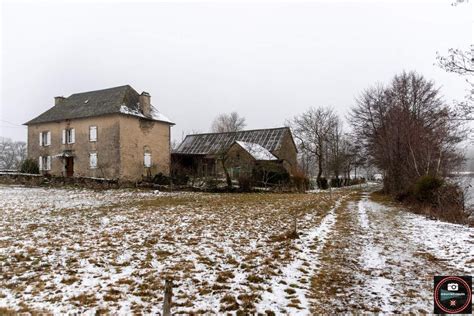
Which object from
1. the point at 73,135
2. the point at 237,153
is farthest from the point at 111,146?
the point at 237,153

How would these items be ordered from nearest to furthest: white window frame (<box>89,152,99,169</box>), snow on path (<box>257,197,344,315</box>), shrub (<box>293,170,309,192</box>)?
snow on path (<box>257,197,344,315</box>) → shrub (<box>293,170,309,192</box>) → white window frame (<box>89,152,99,169</box>)

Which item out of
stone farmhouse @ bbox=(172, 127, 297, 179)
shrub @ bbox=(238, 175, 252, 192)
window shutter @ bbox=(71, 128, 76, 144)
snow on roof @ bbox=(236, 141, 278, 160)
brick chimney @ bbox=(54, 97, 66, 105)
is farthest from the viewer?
brick chimney @ bbox=(54, 97, 66, 105)

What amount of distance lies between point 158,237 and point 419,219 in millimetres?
10412

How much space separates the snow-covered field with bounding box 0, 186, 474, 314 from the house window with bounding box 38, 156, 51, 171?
25015 mm

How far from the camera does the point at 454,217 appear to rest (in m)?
12.1

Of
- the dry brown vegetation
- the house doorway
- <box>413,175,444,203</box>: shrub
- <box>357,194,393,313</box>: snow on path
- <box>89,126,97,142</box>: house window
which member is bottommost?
<box>357,194,393,313</box>: snow on path

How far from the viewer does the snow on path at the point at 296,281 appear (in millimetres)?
4465

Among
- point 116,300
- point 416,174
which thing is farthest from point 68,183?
point 416,174

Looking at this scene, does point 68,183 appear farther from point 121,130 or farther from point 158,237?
point 158,237

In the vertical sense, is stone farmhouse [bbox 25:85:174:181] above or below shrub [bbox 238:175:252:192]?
above

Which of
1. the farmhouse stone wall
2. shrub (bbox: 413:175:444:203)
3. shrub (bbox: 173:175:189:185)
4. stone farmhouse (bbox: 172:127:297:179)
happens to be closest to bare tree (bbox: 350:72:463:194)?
shrub (bbox: 413:175:444:203)

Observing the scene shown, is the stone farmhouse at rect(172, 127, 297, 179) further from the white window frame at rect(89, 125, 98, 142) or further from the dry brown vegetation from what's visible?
the dry brown vegetation

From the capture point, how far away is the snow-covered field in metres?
4.58

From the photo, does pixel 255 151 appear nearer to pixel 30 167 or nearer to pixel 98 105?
pixel 98 105
